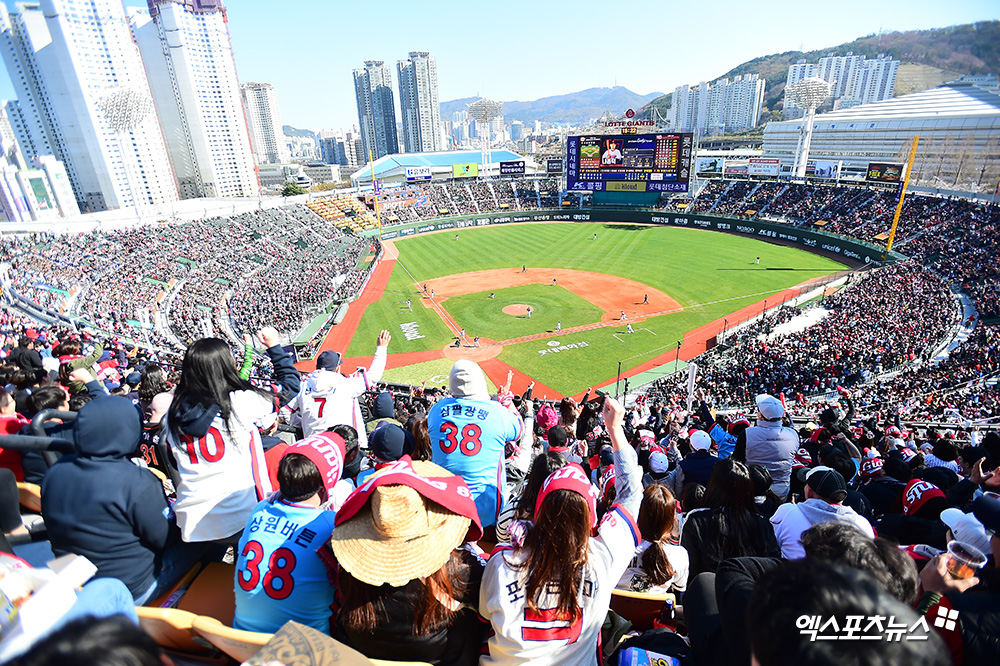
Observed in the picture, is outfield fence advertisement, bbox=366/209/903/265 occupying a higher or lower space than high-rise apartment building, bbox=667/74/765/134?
lower

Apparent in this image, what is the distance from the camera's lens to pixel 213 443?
377 centimetres

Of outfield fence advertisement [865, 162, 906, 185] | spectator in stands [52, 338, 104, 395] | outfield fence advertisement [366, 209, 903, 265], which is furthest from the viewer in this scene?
outfield fence advertisement [865, 162, 906, 185]

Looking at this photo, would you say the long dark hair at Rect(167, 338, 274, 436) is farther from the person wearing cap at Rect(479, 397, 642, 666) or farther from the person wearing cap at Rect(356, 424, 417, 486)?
the person wearing cap at Rect(479, 397, 642, 666)

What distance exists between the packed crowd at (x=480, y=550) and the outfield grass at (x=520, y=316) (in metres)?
24.5

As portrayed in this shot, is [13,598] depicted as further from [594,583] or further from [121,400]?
[594,583]

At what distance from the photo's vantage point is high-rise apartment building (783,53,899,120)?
128625 millimetres

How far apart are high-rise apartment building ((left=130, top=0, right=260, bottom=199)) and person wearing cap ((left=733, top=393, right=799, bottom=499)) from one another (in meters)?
117

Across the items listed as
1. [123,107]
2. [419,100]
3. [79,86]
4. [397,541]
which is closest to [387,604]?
[397,541]

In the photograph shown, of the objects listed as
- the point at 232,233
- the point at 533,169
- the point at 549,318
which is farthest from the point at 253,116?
the point at 549,318

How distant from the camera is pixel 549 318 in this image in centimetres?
3084

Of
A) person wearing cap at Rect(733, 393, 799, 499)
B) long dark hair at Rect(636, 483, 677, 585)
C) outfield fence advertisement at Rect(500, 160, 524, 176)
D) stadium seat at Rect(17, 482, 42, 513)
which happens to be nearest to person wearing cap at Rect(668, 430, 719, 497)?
person wearing cap at Rect(733, 393, 799, 499)

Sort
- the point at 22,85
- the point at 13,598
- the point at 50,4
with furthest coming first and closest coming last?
1. the point at 22,85
2. the point at 50,4
3. the point at 13,598

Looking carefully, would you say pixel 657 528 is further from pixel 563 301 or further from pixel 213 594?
pixel 563 301

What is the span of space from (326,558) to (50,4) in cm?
12379
